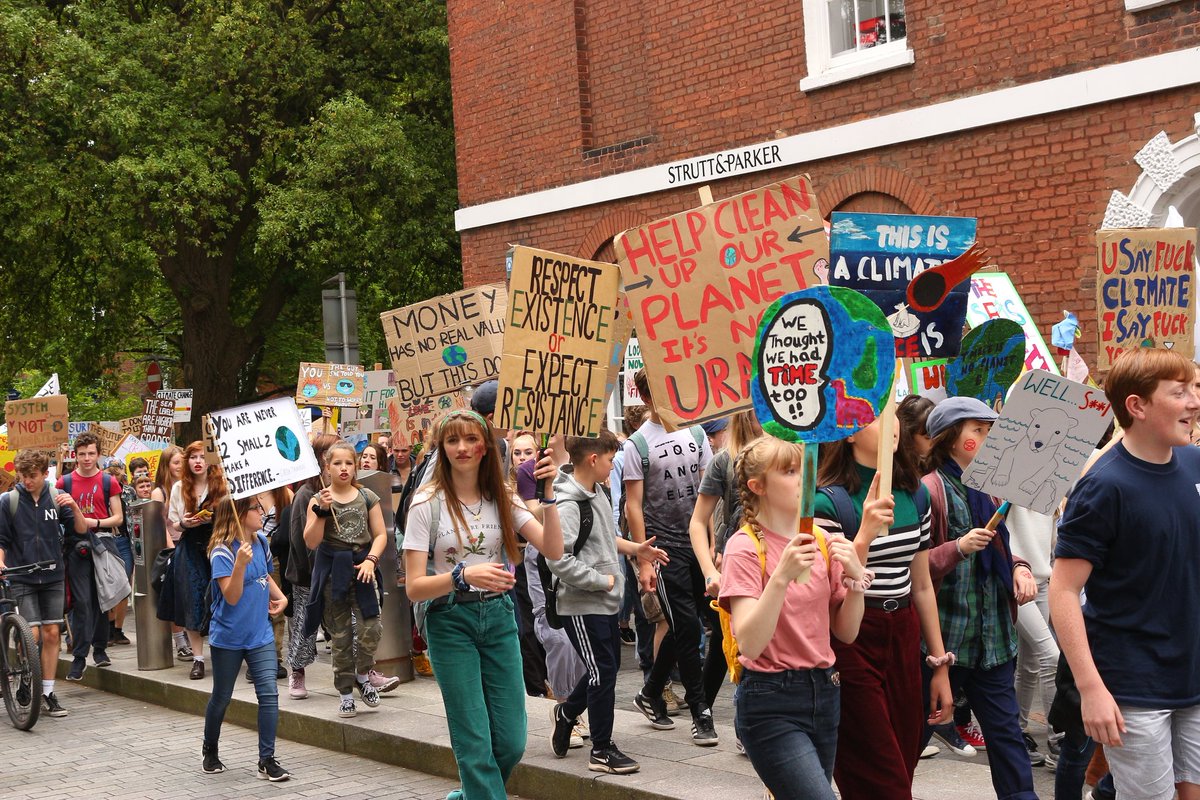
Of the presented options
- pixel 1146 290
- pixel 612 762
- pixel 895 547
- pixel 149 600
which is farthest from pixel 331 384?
pixel 895 547

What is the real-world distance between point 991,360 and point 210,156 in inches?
742

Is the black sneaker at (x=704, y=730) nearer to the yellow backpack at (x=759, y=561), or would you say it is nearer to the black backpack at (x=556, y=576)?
the black backpack at (x=556, y=576)

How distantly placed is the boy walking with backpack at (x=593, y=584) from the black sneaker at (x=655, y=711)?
76 centimetres

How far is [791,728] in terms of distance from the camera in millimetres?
4348

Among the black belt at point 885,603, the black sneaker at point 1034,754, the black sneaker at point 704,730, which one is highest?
the black belt at point 885,603

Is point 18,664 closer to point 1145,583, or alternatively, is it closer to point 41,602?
point 41,602

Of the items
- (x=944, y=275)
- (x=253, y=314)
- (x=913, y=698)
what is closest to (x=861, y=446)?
(x=913, y=698)

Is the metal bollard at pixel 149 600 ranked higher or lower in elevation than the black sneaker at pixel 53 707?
higher

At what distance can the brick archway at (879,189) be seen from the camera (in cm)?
1377

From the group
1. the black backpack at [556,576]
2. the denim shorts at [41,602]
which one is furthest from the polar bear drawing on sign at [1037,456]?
the denim shorts at [41,602]

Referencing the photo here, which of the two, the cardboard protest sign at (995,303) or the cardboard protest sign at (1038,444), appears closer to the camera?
the cardboard protest sign at (1038,444)

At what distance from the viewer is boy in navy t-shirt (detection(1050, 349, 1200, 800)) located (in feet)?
13.6

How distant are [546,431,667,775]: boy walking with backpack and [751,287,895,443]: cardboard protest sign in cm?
268

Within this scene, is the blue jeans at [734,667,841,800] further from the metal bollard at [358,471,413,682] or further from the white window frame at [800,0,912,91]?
the white window frame at [800,0,912,91]
